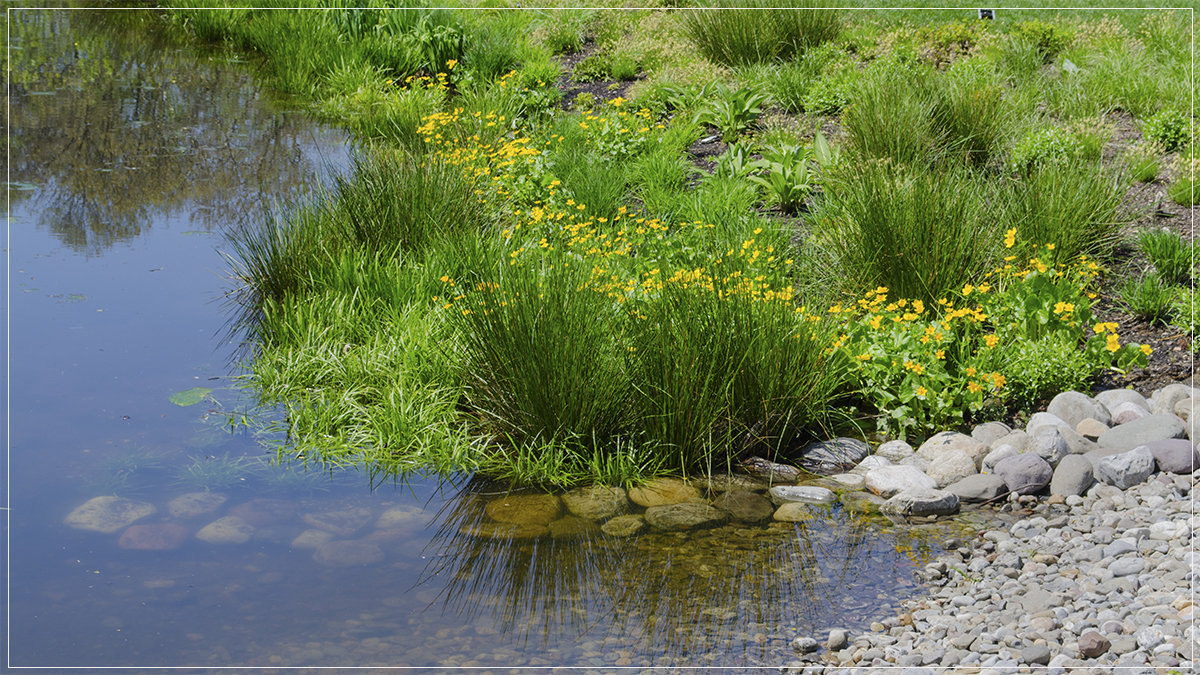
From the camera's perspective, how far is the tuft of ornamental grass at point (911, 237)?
522 cm

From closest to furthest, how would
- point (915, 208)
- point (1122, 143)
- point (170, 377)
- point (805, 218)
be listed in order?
point (170, 377) < point (915, 208) < point (805, 218) < point (1122, 143)

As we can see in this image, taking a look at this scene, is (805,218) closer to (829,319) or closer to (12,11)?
(829,319)

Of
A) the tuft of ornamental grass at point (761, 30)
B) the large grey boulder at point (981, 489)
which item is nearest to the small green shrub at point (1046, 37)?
the tuft of ornamental grass at point (761, 30)

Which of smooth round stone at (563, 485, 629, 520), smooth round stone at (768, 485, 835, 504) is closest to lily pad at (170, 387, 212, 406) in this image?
smooth round stone at (563, 485, 629, 520)

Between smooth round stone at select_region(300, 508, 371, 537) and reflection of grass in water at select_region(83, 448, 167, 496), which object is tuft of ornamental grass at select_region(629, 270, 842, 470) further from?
reflection of grass in water at select_region(83, 448, 167, 496)

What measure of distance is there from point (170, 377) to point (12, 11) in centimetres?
1149

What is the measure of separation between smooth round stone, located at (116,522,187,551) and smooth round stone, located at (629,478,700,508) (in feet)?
6.00

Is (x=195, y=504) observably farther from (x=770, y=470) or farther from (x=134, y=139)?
(x=134, y=139)

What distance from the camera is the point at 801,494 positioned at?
4.16 m

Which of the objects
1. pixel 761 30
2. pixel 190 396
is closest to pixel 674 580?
pixel 190 396

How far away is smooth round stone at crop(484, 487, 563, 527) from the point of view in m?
3.96

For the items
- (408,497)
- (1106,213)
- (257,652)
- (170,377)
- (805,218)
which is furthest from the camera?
(805,218)

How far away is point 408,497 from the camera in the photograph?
4125 mm

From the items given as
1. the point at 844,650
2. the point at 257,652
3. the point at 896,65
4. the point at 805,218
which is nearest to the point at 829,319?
the point at 805,218
